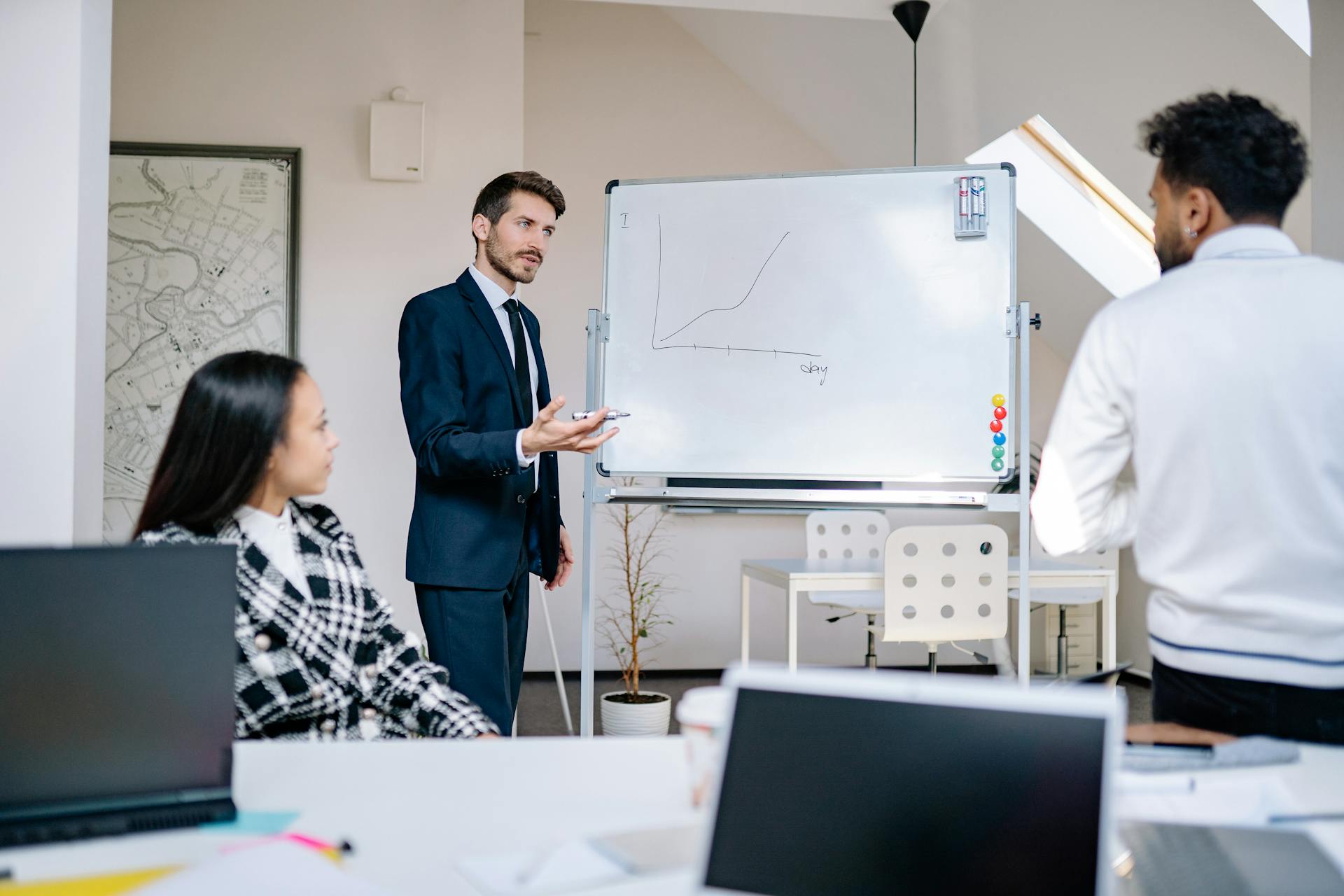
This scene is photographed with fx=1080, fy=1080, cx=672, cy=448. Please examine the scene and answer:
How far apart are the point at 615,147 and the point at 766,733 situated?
4883 mm

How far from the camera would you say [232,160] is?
3.81 m

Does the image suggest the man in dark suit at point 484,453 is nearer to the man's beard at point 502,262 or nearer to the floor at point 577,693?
the man's beard at point 502,262

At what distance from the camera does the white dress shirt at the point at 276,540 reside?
1.44 meters

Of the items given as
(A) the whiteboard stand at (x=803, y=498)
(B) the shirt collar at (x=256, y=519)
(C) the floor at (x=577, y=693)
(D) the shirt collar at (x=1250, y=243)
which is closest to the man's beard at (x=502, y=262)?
(A) the whiteboard stand at (x=803, y=498)

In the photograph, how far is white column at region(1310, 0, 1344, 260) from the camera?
221 centimetres

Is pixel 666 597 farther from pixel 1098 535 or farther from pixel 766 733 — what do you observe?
pixel 766 733

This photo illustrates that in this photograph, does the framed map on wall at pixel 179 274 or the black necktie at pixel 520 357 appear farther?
the framed map on wall at pixel 179 274

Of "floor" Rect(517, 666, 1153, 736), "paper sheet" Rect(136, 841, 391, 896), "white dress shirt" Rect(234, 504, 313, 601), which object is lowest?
"floor" Rect(517, 666, 1153, 736)

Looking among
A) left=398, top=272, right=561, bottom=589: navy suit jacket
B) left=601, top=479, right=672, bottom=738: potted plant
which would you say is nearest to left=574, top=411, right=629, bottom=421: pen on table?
left=398, top=272, right=561, bottom=589: navy suit jacket

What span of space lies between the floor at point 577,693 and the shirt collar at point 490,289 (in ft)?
7.13

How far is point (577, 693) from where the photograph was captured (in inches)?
199

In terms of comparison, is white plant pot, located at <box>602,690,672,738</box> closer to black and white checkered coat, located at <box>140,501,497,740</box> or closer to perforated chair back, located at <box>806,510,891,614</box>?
perforated chair back, located at <box>806,510,891,614</box>

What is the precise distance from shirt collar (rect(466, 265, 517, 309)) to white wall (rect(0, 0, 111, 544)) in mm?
769

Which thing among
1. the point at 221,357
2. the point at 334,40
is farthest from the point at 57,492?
the point at 334,40
